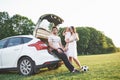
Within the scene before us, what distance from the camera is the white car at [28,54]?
11375 mm

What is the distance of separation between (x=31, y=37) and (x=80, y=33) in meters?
82.5

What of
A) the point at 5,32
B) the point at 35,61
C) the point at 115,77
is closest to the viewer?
the point at 115,77

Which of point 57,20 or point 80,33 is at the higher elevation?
point 80,33

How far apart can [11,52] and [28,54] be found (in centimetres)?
97

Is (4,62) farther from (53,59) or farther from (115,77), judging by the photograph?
(115,77)

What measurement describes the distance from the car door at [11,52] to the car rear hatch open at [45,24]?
0.89m

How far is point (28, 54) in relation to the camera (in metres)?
11.6

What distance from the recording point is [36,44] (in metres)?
11.6

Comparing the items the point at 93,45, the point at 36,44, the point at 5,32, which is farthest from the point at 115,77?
the point at 93,45

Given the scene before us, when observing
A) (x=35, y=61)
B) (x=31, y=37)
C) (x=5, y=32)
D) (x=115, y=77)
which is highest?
(x=5, y=32)

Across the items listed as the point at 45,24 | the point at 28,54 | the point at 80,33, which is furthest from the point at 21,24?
the point at 28,54

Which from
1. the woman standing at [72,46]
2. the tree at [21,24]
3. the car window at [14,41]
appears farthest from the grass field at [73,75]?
the tree at [21,24]

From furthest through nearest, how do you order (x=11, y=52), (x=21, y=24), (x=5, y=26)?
1. (x=21, y=24)
2. (x=5, y=26)
3. (x=11, y=52)

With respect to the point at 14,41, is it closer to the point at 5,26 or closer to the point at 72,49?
the point at 72,49
